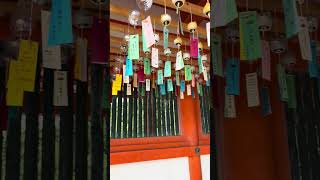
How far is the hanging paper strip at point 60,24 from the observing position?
69 centimetres

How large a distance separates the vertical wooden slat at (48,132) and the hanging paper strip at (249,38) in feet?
1.96

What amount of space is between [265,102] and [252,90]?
11 centimetres

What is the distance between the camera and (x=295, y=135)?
1053 mm

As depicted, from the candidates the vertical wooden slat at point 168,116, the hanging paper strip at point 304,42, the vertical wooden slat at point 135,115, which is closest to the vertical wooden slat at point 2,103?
the hanging paper strip at point 304,42

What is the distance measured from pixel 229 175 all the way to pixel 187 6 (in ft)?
4.68

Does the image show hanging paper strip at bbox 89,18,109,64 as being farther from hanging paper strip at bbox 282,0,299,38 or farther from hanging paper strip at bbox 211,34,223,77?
hanging paper strip at bbox 282,0,299,38

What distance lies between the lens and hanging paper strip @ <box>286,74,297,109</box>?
1063mm

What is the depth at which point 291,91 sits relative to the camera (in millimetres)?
1076

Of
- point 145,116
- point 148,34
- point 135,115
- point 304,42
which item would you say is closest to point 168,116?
point 145,116

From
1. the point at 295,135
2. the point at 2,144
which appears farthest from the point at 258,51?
the point at 2,144

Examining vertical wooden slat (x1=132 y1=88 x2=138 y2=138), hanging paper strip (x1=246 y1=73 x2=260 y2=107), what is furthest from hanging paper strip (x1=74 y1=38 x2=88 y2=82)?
vertical wooden slat (x1=132 y1=88 x2=138 y2=138)

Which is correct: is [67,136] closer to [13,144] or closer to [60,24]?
[13,144]

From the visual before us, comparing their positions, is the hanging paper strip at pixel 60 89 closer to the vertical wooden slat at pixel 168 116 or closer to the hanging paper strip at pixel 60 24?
the hanging paper strip at pixel 60 24

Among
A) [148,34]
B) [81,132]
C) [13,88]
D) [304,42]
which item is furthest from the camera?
[148,34]
